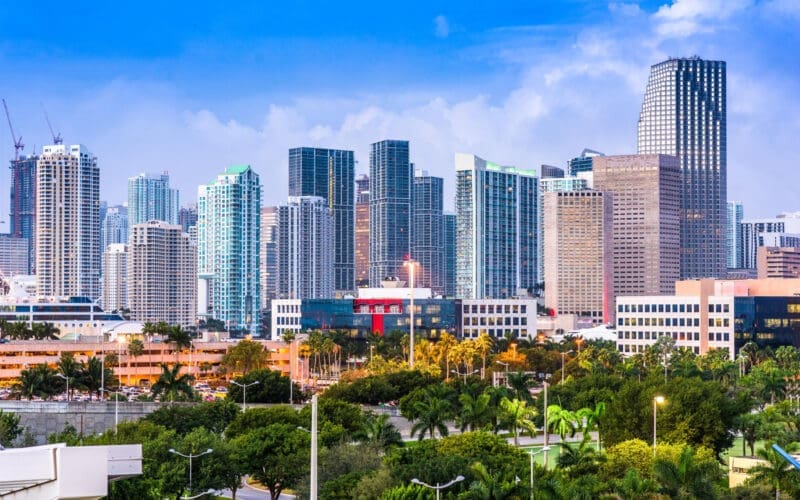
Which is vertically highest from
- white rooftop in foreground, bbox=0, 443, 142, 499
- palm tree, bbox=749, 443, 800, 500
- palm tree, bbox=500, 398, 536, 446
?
white rooftop in foreground, bbox=0, 443, 142, 499

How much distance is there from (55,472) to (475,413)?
250 ft

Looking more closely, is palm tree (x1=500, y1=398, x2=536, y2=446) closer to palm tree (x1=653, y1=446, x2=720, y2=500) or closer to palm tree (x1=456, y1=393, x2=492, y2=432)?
palm tree (x1=456, y1=393, x2=492, y2=432)

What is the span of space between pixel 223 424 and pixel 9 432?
17.8 metres

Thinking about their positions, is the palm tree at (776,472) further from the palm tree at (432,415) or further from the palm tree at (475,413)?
the palm tree at (475,413)

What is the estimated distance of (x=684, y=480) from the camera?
7000 cm

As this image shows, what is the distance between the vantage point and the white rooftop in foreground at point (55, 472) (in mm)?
34812

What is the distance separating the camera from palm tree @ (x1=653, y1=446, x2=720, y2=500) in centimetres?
6862

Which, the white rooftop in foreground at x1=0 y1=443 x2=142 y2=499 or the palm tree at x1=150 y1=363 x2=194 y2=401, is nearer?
the white rooftop in foreground at x1=0 y1=443 x2=142 y2=499

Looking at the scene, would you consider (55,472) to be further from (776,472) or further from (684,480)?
(776,472)

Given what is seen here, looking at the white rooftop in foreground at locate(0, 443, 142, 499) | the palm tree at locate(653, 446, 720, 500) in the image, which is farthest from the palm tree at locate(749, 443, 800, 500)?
the white rooftop in foreground at locate(0, 443, 142, 499)

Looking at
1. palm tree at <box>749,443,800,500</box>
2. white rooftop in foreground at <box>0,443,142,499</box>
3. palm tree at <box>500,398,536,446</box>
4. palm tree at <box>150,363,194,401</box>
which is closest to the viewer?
white rooftop in foreground at <box>0,443,142,499</box>

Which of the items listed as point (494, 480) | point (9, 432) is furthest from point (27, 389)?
point (494, 480)

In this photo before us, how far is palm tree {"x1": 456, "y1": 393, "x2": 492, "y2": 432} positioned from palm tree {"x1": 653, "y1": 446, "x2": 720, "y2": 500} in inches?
1475

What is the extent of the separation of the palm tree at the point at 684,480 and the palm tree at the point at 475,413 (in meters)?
37.5
